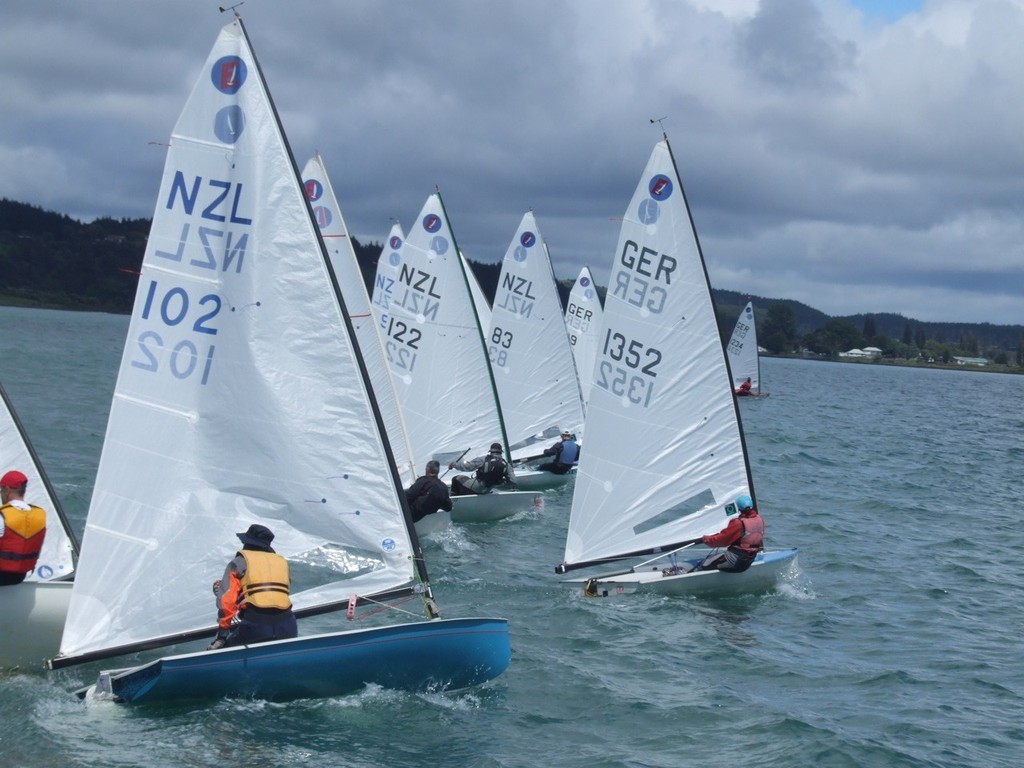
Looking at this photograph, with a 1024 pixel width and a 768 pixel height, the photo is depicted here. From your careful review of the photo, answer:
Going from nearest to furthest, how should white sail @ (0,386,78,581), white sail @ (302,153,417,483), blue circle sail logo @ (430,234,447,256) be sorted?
white sail @ (0,386,78,581)
white sail @ (302,153,417,483)
blue circle sail logo @ (430,234,447,256)

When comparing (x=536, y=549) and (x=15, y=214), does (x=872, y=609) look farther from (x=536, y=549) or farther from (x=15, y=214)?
(x=15, y=214)

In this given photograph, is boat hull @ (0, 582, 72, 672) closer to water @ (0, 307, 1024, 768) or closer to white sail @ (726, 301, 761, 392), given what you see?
water @ (0, 307, 1024, 768)

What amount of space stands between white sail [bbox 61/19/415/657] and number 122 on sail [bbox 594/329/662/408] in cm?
619

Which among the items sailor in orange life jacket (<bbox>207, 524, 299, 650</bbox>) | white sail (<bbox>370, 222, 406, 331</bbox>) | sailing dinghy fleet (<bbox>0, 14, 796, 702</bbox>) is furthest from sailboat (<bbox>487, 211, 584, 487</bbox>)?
sailor in orange life jacket (<bbox>207, 524, 299, 650</bbox>)

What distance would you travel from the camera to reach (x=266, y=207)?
27.6 feet

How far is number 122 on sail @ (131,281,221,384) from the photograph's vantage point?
324 inches

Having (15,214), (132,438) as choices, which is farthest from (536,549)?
(15,214)

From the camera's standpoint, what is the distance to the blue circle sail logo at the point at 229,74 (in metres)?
8.12

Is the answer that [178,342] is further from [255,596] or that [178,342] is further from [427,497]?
[427,497]

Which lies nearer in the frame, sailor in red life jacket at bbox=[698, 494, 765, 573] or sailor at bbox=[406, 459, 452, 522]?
sailor in red life jacket at bbox=[698, 494, 765, 573]

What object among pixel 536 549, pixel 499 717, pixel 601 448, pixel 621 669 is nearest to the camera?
pixel 499 717

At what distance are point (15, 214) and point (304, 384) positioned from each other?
160 m

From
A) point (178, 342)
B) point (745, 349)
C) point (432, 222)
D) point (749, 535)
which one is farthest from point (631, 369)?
point (745, 349)

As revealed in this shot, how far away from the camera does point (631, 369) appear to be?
46.5ft
